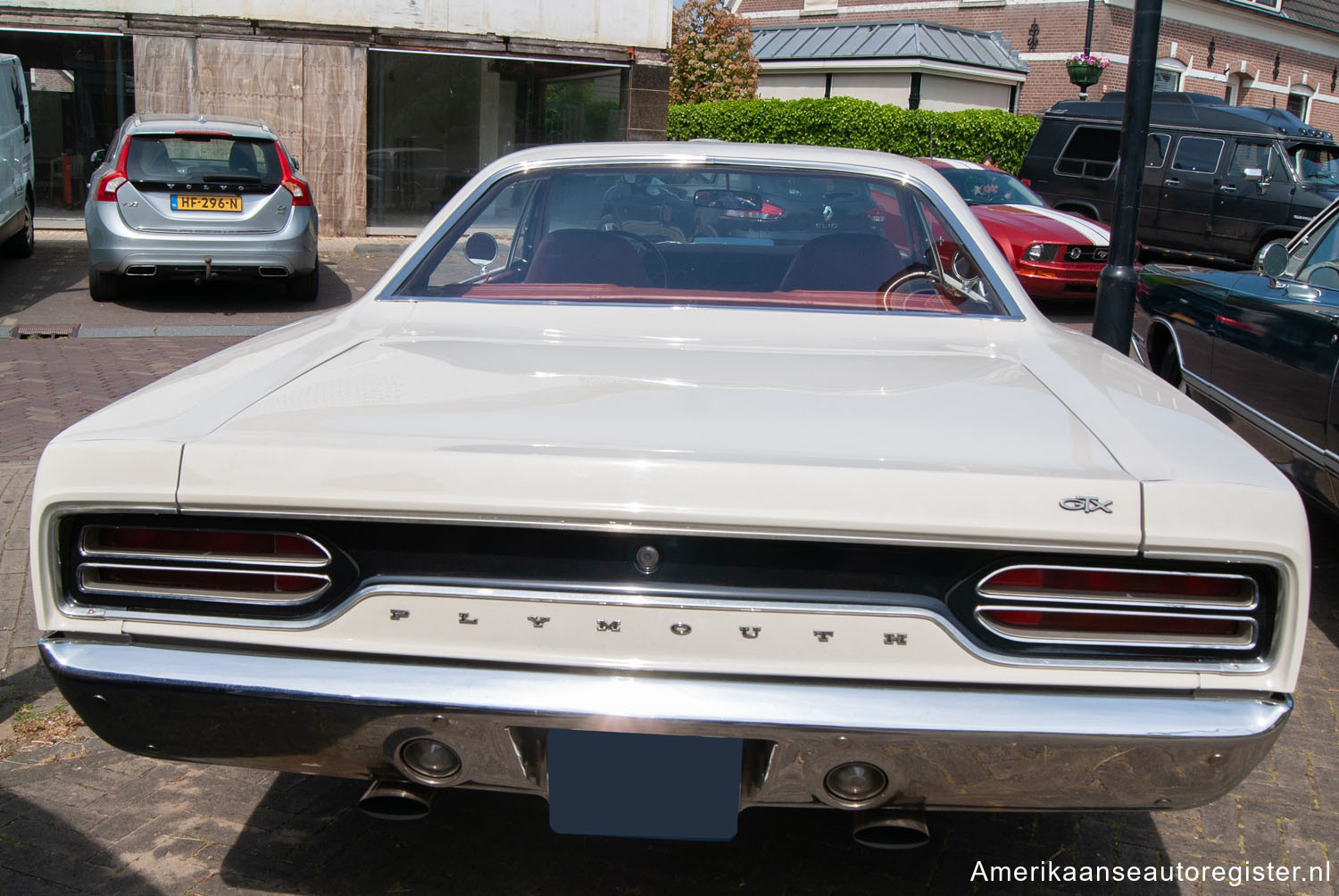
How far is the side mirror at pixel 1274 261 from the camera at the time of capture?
Result: 5199 mm

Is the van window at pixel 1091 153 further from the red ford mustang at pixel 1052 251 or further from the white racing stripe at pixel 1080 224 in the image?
the red ford mustang at pixel 1052 251

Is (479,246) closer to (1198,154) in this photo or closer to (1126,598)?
(1126,598)

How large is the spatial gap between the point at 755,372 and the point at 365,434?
945mm

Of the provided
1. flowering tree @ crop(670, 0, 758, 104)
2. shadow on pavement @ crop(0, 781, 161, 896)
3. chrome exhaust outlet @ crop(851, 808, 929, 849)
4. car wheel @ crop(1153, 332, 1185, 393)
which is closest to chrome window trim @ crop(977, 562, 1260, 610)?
chrome exhaust outlet @ crop(851, 808, 929, 849)

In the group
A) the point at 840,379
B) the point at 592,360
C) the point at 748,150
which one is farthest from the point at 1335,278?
the point at 592,360

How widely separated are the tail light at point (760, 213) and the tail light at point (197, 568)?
196 centimetres

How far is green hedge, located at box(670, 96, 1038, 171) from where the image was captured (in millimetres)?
26203

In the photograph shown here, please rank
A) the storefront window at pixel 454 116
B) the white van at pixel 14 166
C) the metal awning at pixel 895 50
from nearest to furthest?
1. the white van at pixel 14 166
2. the storefront window at pixel 454 116
3. the metal awning at pixel 895 50

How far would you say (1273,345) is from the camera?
5.03m

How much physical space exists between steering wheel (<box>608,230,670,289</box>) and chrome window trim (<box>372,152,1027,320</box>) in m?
0.22

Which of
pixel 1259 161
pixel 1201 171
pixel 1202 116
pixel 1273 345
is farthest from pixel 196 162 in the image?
pixel 1202 116

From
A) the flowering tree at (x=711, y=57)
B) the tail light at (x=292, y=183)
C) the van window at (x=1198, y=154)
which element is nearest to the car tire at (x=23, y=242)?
the tail light at (x=292, y=183)

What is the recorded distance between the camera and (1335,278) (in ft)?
16.3

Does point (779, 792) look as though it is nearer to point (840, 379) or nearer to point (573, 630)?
point (573, 630)
